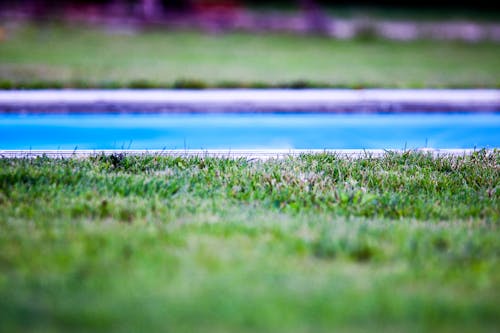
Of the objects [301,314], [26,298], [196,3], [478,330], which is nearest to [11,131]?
[26,298]

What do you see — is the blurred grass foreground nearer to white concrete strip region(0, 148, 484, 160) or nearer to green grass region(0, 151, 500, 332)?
white concrete strip region(0, 148, 484, 160)

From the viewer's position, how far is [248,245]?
10.6 feet

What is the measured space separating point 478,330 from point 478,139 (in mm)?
5454

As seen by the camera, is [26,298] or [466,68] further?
[466,68]

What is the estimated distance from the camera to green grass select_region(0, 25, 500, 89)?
336 inches

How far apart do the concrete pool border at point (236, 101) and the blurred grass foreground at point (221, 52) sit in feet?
2.41

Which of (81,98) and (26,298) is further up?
(81,98)

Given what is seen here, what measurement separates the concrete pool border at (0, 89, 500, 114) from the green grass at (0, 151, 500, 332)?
2.47 metres

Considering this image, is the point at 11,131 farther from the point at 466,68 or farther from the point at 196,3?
the point at 196,3

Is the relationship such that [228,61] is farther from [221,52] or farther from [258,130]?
[258,130]

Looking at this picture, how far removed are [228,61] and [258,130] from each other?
11.3 ft

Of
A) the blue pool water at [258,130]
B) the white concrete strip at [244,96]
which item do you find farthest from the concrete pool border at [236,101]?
the blue pool water at [258,130]

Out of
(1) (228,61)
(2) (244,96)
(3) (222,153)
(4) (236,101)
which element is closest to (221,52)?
(1) (228,61)

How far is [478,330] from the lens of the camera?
8.06 ft
